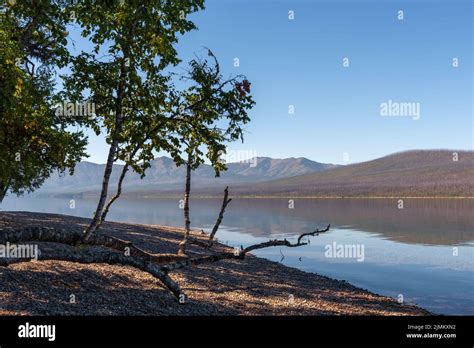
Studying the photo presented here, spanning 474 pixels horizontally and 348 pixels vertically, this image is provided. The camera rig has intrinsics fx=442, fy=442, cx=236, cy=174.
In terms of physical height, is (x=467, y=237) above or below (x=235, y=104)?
below

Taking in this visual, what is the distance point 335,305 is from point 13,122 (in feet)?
61.5

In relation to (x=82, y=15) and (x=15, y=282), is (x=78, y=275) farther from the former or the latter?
(x=82, y=15)

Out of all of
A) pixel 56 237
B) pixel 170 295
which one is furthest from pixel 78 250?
pixel 170 295

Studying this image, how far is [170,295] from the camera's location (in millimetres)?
19516

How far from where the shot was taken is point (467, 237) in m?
74.2

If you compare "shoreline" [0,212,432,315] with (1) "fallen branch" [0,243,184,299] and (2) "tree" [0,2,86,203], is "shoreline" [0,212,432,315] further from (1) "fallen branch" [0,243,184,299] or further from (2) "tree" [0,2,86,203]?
→ (2) "tree" [0,2,86,203]

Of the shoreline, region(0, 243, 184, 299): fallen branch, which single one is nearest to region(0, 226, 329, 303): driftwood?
region(0, 243, 184, 299): fallen branch

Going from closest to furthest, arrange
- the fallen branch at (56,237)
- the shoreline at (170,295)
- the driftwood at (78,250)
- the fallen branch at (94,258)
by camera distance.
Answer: the fallen branch at (56,237) < the driftwood at (78,250) < the fallen branch at (94,258) < the shoreline at (170,295)

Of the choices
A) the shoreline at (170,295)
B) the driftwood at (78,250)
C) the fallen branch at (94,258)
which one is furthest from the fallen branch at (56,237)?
the shoreline at (170,295)

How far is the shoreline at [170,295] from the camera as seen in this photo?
16078mm

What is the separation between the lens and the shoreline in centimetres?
1608

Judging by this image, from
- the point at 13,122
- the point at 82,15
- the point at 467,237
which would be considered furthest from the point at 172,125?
the point at 467,237

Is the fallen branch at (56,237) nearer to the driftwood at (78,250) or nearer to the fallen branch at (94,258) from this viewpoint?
the driftwood at (78,250)
